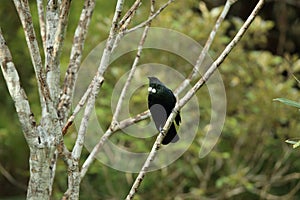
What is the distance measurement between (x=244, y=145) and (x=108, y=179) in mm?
1198

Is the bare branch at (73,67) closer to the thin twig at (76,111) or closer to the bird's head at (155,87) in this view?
the thin twig at (76,111)

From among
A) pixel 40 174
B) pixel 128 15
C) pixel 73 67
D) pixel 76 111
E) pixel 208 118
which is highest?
pixel 128 15

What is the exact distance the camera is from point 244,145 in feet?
15.8

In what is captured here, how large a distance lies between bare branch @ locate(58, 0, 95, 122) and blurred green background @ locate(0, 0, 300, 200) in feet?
6.76

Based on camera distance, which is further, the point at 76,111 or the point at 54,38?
the point at 76,111

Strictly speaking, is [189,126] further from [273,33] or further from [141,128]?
[273,33]

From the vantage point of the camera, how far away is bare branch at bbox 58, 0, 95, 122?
169 centimetres

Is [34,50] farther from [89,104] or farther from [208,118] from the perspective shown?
[208,118]

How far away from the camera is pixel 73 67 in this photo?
5.70ft

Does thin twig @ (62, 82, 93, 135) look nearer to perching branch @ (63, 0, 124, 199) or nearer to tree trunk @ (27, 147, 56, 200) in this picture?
perching branch @ (63, 0, 124, 199)

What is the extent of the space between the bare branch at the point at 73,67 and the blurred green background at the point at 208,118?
2060 millimetres

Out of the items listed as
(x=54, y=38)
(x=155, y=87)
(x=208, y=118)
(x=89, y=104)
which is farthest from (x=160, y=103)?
(x=208, y=118)

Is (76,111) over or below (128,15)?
below

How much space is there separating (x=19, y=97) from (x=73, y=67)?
295mm
